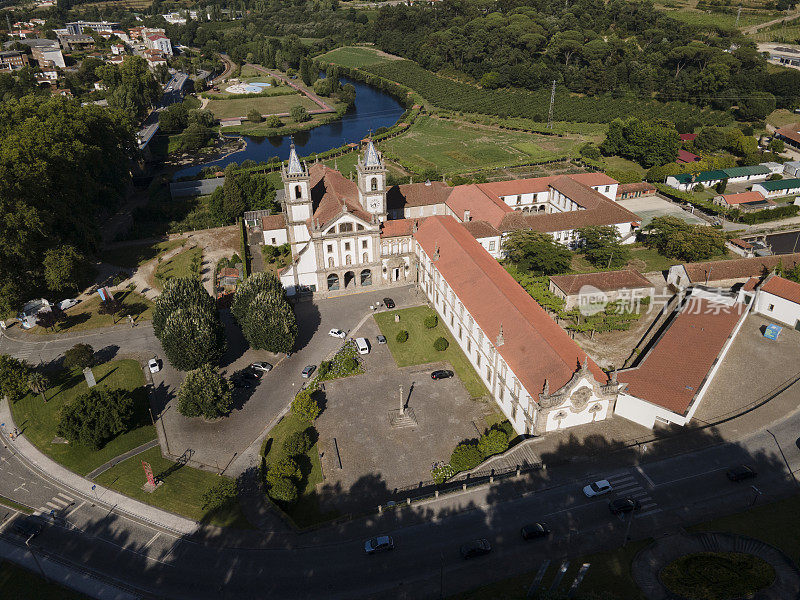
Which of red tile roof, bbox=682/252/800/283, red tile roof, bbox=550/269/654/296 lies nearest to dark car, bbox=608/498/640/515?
red tile roof, bbox=550/269/654/296

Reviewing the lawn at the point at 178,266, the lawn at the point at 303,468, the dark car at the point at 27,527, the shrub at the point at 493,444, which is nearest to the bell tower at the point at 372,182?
the lawn at the point at 178,266

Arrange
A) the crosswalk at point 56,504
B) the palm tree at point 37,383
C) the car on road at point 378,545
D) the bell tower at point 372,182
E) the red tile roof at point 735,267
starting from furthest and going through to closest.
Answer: the bell tower at point 372,182 → the red tile roof at point 735,267 → the palm tree at point 37,383 → the crosswalk at point 56,504 → the car on road at point 378,545

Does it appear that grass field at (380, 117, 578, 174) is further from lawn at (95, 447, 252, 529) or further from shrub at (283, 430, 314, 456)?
lawn at (95, 447, 252, 529)

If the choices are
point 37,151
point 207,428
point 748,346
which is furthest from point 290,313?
point 748,346

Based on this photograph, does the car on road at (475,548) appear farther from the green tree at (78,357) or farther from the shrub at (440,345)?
the green tree at (78,357)

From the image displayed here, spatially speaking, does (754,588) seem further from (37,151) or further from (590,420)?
(37,151)
